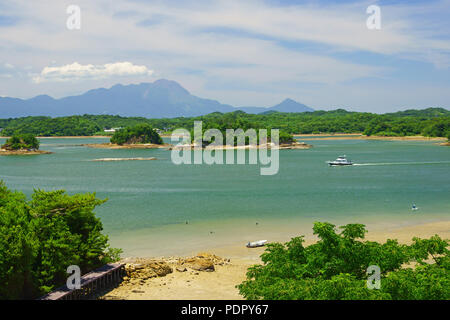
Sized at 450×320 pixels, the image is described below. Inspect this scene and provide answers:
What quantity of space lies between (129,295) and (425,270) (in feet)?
34.8

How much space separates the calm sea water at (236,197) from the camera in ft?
95.5

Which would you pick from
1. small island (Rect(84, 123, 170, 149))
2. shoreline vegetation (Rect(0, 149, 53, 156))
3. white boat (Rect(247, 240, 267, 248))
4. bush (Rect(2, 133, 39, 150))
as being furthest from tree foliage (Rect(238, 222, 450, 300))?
small island (Rect(84, 123, 170, 149))

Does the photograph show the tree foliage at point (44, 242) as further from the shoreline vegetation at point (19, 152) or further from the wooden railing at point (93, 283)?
the shoreline vegetation at point (19, 152)

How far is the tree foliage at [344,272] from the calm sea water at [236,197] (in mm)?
12377

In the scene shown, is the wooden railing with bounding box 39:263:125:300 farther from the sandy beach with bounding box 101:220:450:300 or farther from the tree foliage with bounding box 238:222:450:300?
the tree foliage with bounding box 238:222:450:300

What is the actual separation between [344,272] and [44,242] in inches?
412

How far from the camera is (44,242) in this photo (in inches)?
607

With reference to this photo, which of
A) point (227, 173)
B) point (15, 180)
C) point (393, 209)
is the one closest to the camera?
point (393, 209)

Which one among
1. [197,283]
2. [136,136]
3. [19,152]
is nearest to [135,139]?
[136,136]

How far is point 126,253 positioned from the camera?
78.6 feet

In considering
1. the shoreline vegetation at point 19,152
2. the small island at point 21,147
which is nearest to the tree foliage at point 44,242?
the shoreline vegetation at point 19,152

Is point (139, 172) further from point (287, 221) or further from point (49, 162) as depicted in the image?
point (287, 221)
